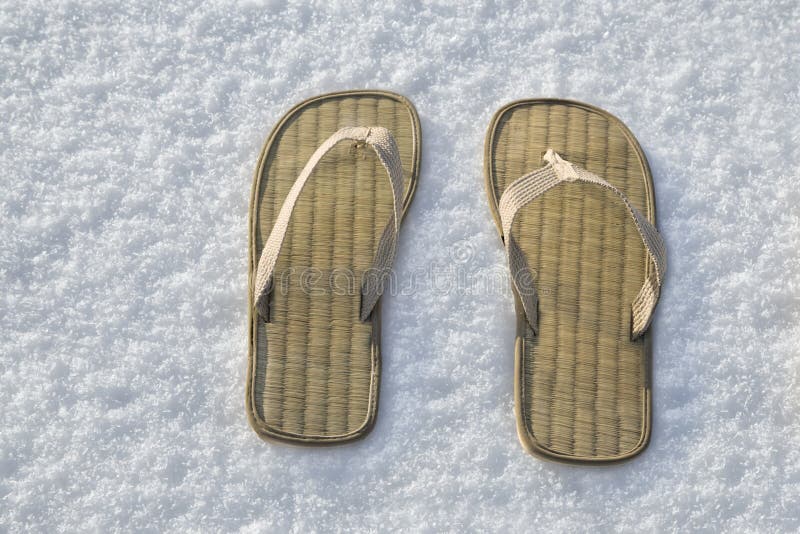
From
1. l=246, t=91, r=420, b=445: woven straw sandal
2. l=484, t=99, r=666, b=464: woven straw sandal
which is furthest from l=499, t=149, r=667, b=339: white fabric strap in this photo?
l=246, t=91, r=420, b=445: woven straw sandal

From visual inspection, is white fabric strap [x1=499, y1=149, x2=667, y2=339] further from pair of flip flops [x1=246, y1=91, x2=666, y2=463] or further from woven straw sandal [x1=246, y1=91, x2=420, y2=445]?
woven straw sandal [x1=246, y1=91, x2=420, y2=445]

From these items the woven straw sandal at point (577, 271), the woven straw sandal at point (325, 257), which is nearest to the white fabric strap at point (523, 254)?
the woven straw sandal at point (577, 271)

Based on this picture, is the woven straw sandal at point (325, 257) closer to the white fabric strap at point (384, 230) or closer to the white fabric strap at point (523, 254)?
the white fabric strap at point (384, 230)

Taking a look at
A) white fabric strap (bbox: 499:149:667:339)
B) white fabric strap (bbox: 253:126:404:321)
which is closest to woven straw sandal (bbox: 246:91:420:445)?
white fabric strap (bbox: 253:126:404:321)

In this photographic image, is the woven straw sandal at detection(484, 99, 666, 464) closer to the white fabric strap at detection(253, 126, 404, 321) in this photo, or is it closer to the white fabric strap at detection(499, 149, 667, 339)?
the white fabric strap at detection(499, 149, 667, 339)

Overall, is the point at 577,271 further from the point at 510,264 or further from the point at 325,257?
the point at 325,257

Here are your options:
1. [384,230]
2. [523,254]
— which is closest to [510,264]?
[523,254]
